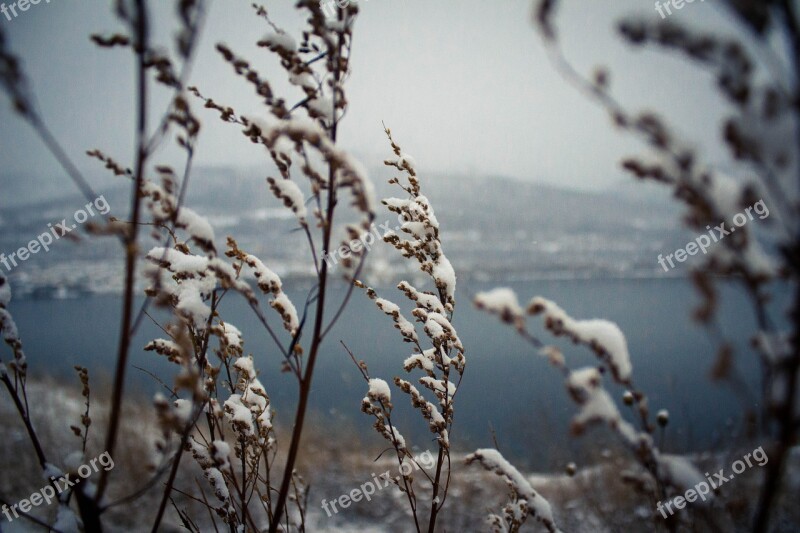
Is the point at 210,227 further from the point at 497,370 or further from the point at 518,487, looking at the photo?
the point at 497,370

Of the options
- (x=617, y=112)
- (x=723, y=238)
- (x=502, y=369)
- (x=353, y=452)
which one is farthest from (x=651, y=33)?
(x=502, y=369)

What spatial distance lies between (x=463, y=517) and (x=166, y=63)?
6.57 m

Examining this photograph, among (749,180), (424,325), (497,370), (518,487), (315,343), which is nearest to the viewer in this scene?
(749,180)

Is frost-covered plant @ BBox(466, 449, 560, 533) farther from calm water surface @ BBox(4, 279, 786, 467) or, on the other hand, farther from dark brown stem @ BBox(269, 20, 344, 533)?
calm water surface @ BBox(4, 279, 786, 467)

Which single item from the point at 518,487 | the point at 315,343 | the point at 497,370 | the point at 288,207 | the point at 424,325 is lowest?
the point at 497,370

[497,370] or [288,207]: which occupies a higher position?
[288,207]

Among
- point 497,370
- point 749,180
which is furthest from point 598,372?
point 497,370

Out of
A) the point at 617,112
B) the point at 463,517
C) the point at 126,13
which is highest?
the point at 126,13

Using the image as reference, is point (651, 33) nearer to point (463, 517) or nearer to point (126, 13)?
point (126, 13)

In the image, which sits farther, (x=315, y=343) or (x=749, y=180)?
(x=315, y=343)

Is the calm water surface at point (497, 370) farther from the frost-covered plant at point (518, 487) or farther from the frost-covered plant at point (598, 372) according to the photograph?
the frost-covered plant at point (518, 487)

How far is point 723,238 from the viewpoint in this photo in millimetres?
723

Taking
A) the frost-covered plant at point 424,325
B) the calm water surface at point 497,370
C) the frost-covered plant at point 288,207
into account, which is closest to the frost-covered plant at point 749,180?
the calm water surface at point 497,370

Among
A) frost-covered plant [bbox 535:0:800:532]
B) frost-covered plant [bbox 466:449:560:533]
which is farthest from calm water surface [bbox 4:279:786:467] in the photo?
frost-covered plant [bbox 466:449:560:533]
